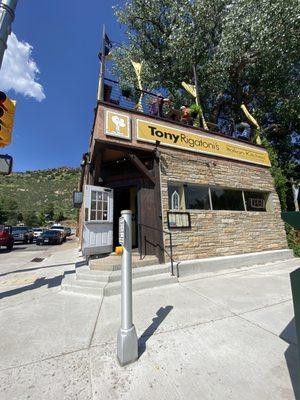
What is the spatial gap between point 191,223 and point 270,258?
11.8 ft

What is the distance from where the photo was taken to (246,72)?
50.2 ft

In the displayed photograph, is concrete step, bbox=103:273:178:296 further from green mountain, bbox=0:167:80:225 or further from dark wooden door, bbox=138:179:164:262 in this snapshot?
green mountain, bbox=0:167:80:225

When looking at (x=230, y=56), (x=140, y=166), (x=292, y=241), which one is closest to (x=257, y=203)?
(x=292, y=241)

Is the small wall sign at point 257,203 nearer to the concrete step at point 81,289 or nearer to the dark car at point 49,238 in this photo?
the concrete step at point 81,289

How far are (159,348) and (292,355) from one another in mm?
1568

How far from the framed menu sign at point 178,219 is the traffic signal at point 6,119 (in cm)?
462

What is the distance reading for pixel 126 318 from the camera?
275 cm

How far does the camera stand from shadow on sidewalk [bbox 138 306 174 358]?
3051 millimetres

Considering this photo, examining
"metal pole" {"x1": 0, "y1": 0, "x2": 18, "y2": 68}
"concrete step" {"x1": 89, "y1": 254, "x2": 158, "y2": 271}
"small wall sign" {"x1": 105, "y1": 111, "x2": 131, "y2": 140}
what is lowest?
"concrete step" {"x1": 89, "y1": 254, "x2": 158, "y2": 271}

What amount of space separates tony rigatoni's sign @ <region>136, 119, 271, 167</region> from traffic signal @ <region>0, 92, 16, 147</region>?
367 cm

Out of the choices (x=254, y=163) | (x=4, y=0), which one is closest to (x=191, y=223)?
(x=254, y=163)

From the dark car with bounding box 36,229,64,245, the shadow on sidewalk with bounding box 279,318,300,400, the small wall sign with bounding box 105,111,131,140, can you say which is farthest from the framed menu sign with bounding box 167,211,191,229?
the dark car with bounding box 36,229,64,245

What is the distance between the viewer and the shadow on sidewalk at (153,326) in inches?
120

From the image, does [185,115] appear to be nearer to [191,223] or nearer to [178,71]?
[191,223]
